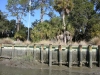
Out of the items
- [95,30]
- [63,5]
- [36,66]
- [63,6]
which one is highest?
[63,5]

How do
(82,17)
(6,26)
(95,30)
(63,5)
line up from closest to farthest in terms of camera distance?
(63,5), (95,30), (82,17), (6,26)

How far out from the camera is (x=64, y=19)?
5125cm

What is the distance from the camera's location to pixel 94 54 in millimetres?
27172

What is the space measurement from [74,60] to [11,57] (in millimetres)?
7125

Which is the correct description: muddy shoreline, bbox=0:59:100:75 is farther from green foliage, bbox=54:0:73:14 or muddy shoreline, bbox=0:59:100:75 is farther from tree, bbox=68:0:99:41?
tree, bbox=68:0:99:41

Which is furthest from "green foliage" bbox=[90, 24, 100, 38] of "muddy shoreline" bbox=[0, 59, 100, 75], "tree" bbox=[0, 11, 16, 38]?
"tree" bbox=[0, 11, 16, 38]

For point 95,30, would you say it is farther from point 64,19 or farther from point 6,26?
point 6,26

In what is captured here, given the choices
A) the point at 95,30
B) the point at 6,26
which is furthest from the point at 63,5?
the point at 6,26

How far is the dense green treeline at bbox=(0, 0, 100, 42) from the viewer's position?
155 feet

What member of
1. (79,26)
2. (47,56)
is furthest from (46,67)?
(79,26)

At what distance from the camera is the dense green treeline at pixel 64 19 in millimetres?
47156

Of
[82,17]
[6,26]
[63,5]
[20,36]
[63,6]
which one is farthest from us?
[6,26]

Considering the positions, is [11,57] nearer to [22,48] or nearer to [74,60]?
[22,48]

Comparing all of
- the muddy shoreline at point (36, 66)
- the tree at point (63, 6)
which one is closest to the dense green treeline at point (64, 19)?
the tree at point (63, 6)
